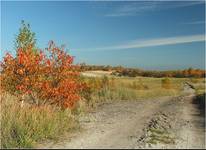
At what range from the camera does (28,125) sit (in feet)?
43.6

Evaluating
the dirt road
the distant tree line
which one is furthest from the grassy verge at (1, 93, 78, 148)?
the distant tree line

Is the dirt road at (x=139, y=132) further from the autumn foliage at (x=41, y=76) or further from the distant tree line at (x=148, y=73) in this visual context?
the distant tree line at (x=148, y=73)

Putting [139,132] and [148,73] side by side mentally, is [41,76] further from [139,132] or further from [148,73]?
[148,73]

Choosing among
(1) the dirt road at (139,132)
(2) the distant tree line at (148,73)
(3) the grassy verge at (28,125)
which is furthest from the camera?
(2) the distant tree line at (148,73)

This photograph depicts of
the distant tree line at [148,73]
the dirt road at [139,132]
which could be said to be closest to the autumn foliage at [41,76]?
the dirt road at [139,132]

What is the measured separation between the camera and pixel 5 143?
12.1 meters

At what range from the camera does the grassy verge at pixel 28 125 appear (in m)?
12.3

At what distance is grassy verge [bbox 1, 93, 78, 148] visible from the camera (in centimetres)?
1228

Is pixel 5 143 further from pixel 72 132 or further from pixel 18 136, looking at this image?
pixel 72 132

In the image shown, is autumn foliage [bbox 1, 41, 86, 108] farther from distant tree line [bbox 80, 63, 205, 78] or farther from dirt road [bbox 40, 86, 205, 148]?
distant tree line [bbox 80, 63, 205, 78]

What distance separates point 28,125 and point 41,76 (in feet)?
15.2

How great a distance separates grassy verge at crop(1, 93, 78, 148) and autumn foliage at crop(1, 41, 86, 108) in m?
2.37

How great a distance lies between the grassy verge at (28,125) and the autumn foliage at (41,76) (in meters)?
2.37

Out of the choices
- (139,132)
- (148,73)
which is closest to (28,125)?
(139,132)
